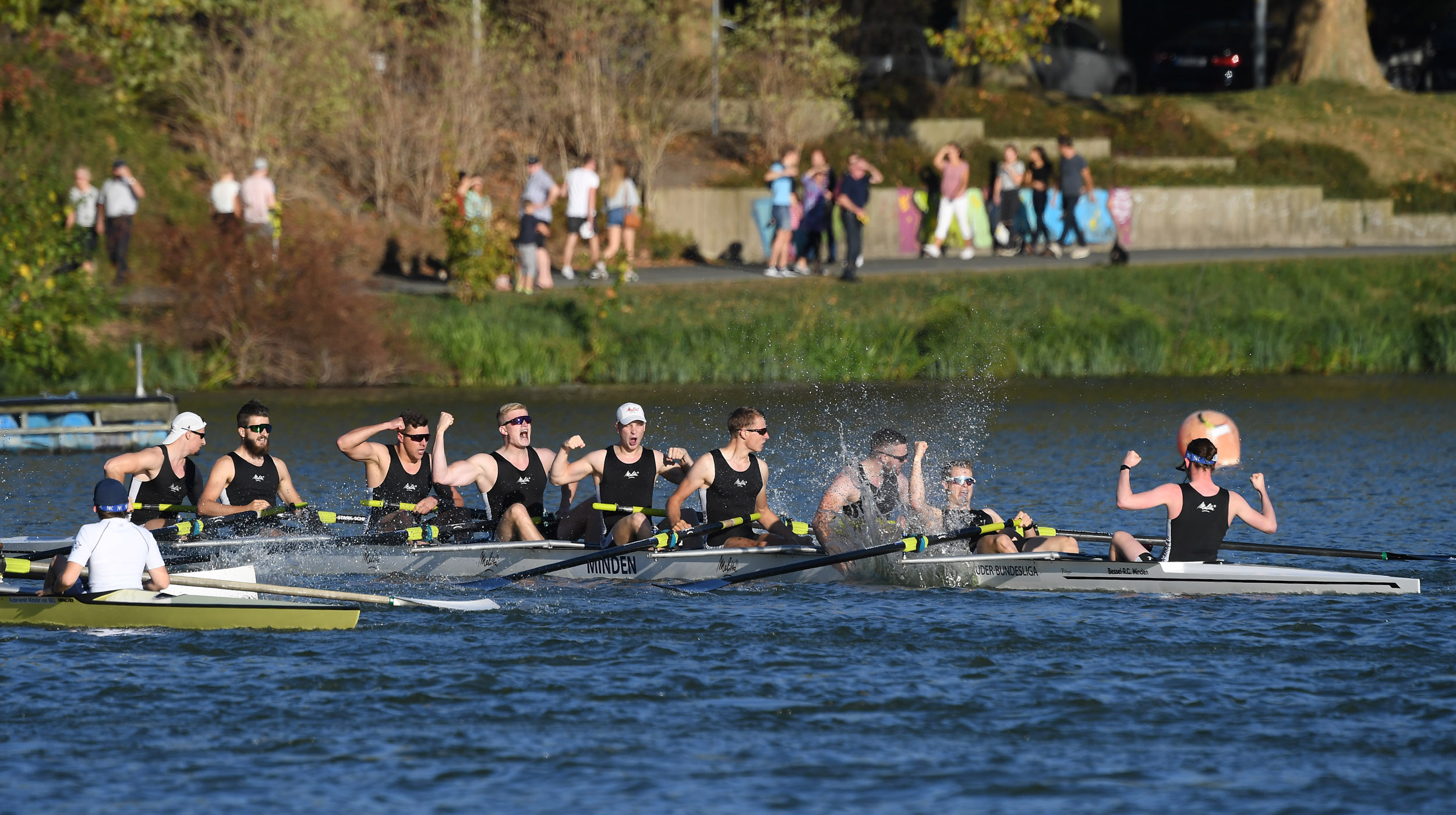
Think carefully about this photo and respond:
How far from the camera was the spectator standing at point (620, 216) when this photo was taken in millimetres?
27547

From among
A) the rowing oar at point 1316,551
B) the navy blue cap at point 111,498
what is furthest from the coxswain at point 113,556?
the rowing oar at point 1316,551

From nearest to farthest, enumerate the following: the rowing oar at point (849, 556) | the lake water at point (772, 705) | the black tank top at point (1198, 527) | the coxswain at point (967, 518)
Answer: the lake water at point (772, 705) → the black tank top at point (1198, 527) → the rowing oar at point (849, 556) → the coxswain at point (967, 518)

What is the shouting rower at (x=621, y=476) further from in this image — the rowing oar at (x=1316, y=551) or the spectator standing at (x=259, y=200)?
the spectator standing at (x=259, y=200)

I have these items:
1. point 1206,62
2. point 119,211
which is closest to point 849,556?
point 119,211

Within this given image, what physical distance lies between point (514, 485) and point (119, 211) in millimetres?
13854

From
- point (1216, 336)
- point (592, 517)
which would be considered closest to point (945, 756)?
point (592, 517)

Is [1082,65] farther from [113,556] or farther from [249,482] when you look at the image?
[113,556]

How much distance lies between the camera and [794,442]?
22297 millimetres

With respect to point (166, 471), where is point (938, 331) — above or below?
above

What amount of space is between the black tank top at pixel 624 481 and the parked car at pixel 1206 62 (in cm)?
3045

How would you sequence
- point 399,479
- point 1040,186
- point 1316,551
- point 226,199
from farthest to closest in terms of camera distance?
1. point 1040,186
2. point 226,199
3. point 399,479
4. point 1316,551

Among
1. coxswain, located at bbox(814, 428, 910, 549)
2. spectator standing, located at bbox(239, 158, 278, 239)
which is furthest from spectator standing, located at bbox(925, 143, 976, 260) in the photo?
coxswain, located at bbox(814, 428, 910, 549)

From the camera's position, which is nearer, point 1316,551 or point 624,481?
point 1316,551

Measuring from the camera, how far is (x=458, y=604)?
1294 cm
